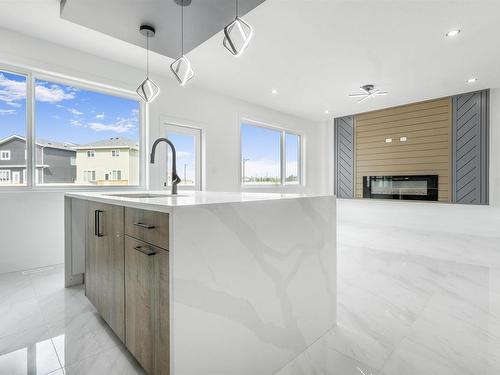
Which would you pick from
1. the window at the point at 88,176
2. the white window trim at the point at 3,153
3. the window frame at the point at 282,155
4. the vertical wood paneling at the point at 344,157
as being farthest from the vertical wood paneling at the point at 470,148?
the white window trim at the point at 3,153

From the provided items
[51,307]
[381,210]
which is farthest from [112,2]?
[381,210]

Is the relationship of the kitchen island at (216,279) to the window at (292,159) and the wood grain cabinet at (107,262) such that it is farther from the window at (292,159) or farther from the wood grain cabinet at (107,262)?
the window at (292,159)

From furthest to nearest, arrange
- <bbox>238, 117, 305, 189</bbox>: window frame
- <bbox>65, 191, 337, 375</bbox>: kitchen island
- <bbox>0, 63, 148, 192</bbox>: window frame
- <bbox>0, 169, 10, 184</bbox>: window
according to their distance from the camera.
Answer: <bbox>238, 117, 305, 189</bbox>: window frame
<bbox>0, 63, 148, 192</bbox>: window frame
<bbox>0, 169, 10, 184</bbox>: window
<bbox>65, 191, 337, 375</bbox>: kitchen island

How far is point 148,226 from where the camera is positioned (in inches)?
42.0

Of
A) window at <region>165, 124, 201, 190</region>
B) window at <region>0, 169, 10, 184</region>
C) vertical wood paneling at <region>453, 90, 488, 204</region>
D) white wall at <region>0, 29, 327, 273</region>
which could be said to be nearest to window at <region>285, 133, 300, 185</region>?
white wall at <region>0, 29, 327, 273</region>

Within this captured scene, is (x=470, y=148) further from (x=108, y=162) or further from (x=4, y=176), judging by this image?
(x=4, y=176)

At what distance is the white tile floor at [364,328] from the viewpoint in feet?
4.34

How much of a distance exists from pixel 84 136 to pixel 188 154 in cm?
159

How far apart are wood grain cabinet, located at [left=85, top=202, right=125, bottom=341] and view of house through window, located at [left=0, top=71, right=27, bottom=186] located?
1.88 m

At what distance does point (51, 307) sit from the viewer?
198cm

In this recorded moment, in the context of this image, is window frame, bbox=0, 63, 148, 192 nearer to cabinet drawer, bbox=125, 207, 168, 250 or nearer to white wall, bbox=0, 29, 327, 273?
white wall, bbox=0, 29, 327, 273

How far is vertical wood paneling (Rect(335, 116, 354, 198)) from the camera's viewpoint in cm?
588

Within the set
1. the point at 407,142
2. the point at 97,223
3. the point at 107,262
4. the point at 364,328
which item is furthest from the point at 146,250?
the point at 407,142

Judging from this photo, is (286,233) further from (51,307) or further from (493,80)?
(493,80)
